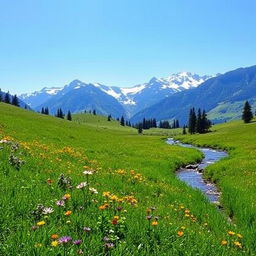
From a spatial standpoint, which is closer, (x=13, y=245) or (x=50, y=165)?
(x=13, y=245)

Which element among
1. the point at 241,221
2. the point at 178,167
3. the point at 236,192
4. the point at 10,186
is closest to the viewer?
the point at 10,186

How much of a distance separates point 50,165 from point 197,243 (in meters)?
9.28

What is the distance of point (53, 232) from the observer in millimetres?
6594

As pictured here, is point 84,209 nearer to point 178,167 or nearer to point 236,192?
point 236,192

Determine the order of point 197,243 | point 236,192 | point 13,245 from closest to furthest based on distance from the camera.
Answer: point 13,245 → point 197,243 → point 236,192

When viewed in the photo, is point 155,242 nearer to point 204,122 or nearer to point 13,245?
point 13,245

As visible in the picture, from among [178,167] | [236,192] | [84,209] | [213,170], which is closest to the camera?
[84,209]

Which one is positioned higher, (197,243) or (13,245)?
(13,245)

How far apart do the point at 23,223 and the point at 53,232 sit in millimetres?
635

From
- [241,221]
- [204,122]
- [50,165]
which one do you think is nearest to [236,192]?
[241,221]

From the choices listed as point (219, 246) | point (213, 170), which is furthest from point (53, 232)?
point (213, 170)

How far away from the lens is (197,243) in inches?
301

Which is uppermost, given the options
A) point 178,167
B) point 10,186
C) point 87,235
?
point 10,186

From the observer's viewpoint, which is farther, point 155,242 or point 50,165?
point 50,165
